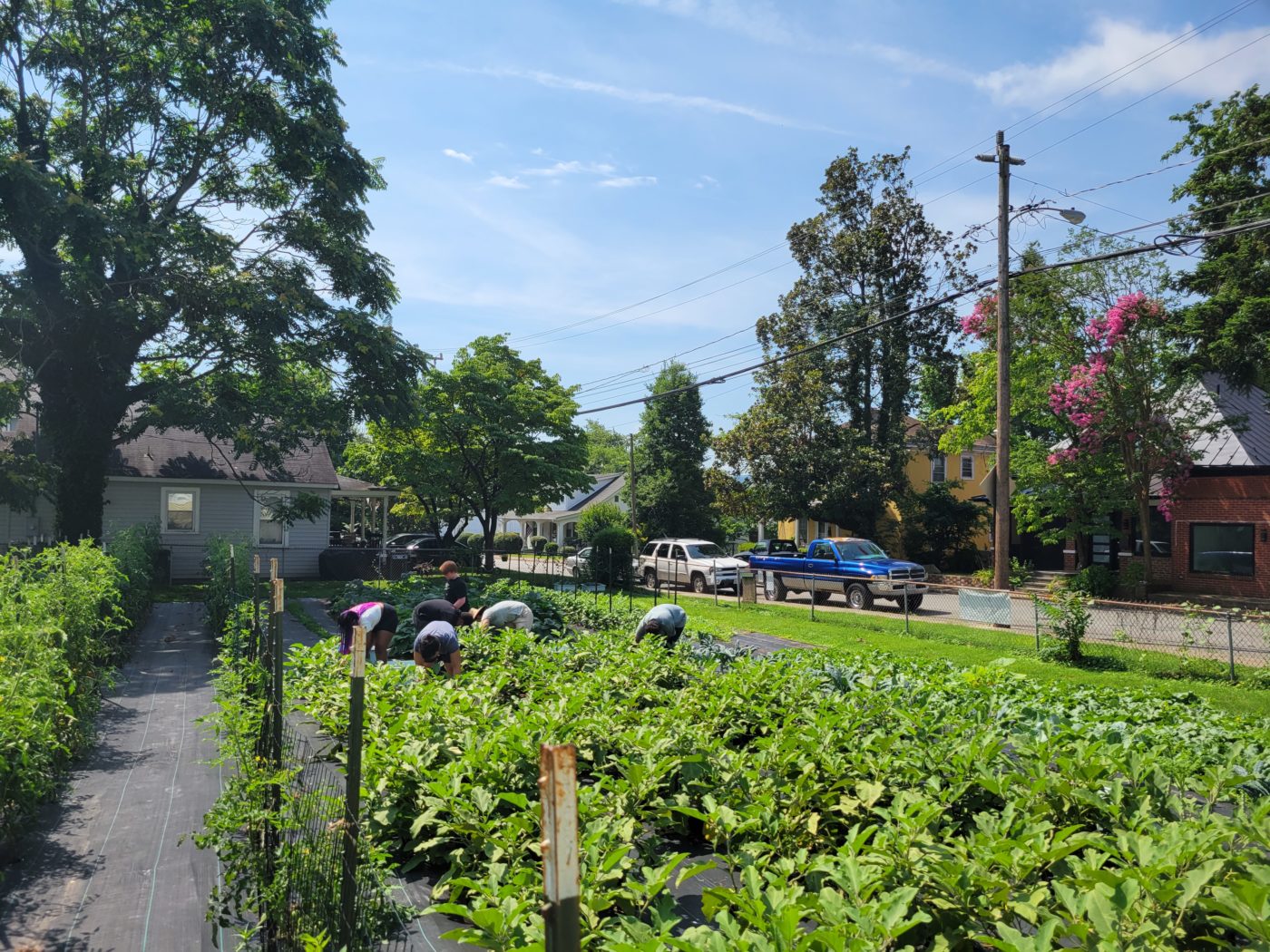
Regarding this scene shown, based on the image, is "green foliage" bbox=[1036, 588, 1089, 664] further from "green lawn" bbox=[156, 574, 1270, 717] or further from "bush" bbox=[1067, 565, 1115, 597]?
"bush" bbox=[1067, 565, 1115, 597]

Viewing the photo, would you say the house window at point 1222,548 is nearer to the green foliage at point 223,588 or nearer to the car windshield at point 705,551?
the car windshield at point 705,551

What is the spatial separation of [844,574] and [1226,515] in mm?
11829

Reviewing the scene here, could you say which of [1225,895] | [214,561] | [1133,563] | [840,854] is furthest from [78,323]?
[1133,563]

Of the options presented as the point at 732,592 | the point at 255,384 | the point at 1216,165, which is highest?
the point at 1216,165

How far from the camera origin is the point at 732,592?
2852cm

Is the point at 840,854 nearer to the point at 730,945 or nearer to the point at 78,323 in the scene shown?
the point at 730,945

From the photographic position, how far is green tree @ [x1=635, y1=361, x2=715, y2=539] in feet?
156

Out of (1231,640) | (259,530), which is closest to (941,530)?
(1231,640)

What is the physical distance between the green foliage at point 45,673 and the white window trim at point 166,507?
1827 centimetres

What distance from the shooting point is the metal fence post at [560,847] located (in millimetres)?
1561

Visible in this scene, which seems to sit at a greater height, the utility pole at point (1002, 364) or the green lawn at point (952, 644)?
the utility pole at point (1002, 364)

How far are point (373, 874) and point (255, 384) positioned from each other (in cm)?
2209

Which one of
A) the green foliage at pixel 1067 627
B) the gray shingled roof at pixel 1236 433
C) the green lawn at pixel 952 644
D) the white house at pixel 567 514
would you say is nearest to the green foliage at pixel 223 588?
the green lawn at pixel 952 644

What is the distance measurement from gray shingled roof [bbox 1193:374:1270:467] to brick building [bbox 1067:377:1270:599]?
2 centimetres
